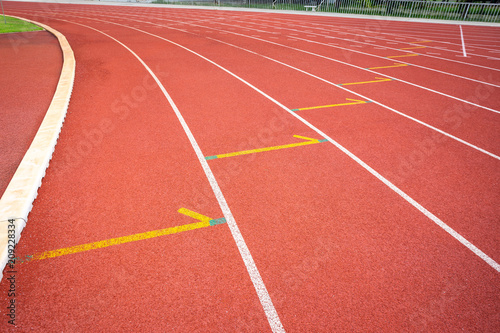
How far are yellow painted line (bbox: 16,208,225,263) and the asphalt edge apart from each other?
1.04 ft

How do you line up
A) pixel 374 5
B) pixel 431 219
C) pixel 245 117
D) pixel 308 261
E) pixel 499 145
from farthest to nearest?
pixel 374 5
pixel 245 117
pixel 499 145
pixel 431 219
pixel 308 261

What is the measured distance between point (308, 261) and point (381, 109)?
5055 millimetres

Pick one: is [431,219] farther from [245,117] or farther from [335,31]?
[335,31]

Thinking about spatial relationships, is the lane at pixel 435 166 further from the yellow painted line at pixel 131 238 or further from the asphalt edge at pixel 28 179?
the asphalt edge at pixel 28 179

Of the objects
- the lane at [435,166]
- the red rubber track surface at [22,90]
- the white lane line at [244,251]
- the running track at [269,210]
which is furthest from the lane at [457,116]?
the red rubber track surface at [22,90]

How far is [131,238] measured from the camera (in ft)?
10.6

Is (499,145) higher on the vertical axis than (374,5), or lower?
lower

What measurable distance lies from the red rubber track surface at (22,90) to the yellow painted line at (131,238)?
1.47 m

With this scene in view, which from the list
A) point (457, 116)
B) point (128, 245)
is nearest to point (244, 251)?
point (128, 245)

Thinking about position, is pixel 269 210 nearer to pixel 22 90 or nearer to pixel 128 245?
pixel 128 245

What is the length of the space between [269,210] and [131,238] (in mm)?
1566

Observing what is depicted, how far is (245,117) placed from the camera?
6.26 meters

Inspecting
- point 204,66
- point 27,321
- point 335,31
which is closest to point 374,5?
point 335,31

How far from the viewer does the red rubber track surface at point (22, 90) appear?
478 centimetres
